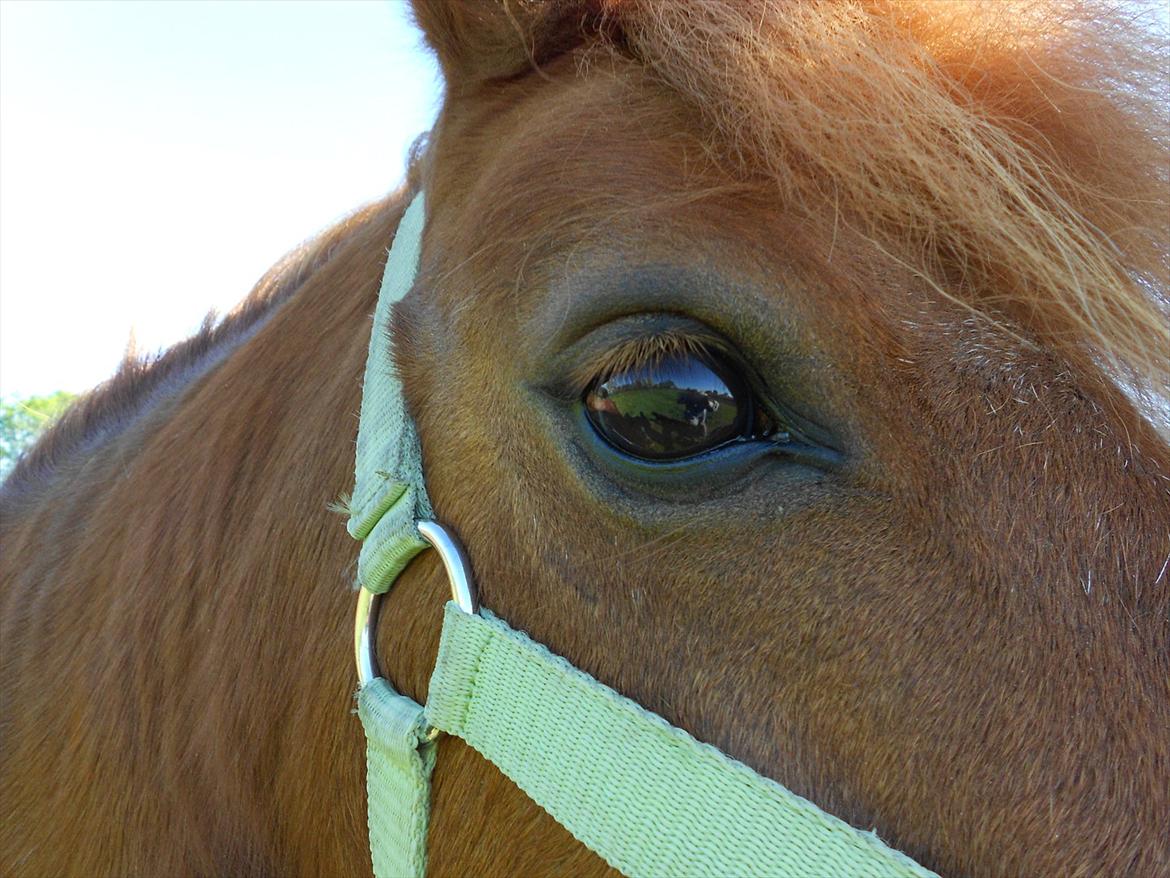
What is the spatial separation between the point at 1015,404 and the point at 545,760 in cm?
67

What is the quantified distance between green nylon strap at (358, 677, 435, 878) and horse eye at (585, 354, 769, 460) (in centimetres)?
45

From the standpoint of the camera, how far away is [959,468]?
1.04 m

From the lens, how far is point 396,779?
1.24m

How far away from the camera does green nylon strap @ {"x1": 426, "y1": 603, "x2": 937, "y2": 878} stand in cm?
101

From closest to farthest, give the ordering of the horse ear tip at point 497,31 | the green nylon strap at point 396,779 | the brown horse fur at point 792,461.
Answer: the brown horse fur at point 792,461 < the green nylon strap at point 396,779 < the horse ear tip at point 497,31

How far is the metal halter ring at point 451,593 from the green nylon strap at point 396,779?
0.03m

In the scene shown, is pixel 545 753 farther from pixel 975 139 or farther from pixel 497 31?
pixel 497 31

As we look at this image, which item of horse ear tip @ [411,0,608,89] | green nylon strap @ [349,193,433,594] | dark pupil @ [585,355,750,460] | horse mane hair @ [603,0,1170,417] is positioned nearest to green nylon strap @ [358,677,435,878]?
green nylon strap @ [349,193,433,594]

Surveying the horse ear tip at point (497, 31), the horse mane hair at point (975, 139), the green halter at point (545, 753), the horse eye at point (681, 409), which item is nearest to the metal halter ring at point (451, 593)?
the green halter at point (545, 753)

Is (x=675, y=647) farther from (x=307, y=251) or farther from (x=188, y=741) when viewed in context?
(x=307, y=251)

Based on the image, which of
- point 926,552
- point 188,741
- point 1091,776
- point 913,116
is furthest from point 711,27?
point 188,741

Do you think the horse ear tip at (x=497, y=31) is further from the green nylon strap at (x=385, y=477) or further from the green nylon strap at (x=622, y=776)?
the green nylon strap at (x=622, y=776)

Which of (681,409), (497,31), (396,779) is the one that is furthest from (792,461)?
(497,31)

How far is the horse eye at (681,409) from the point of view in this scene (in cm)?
111
